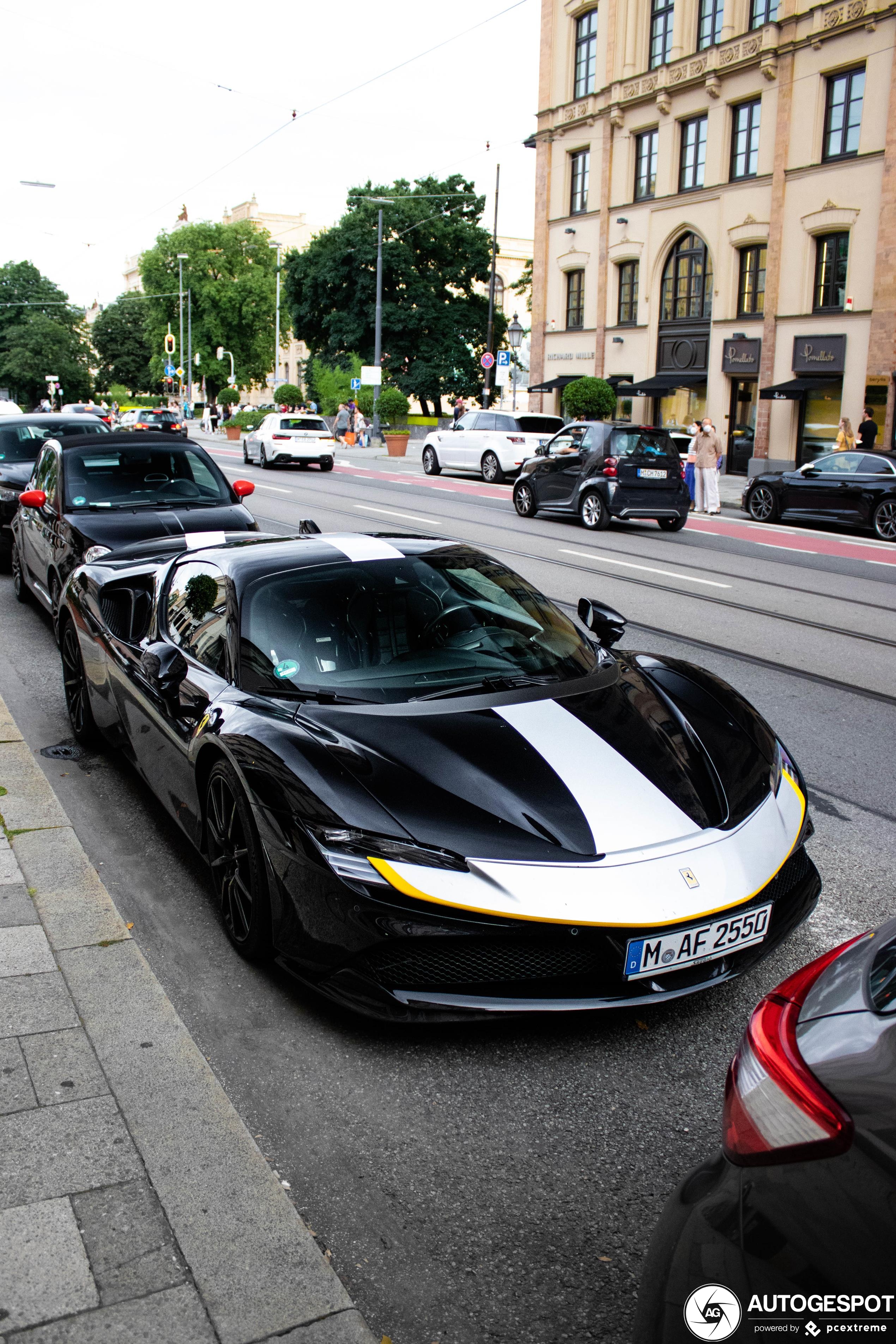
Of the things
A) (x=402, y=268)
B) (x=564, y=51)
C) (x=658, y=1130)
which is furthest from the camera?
(x=402, y=268)

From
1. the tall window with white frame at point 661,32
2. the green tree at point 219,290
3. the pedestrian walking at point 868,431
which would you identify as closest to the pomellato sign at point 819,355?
the pedestrian walking at point 868,431

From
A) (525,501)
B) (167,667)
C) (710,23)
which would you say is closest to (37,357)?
(710,23)

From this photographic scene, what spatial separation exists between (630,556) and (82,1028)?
13.3 metres

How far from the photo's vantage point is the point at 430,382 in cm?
6138

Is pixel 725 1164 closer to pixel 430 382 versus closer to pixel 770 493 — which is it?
pixel 770 493

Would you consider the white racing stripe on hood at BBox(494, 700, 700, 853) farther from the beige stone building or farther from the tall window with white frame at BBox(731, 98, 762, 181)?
the tall window with white frame at BBox(731, 98, 762, 181)

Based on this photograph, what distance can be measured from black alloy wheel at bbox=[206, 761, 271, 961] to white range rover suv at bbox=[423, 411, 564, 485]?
25582 millimetres

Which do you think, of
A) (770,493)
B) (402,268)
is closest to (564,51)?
(402,268)

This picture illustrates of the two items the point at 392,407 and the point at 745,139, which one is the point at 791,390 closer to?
the point at 745,139

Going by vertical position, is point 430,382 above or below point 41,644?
above

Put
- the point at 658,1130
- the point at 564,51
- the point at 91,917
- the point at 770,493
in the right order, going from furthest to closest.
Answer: the point at 564,51
the point at 770,493
the point at 91,917
the point at 658,1130

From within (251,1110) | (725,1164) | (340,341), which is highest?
(340,341)

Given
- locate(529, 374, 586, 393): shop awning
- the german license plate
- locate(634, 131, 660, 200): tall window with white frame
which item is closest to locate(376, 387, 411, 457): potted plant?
locate(529, 374, 586, 393): shop awning
